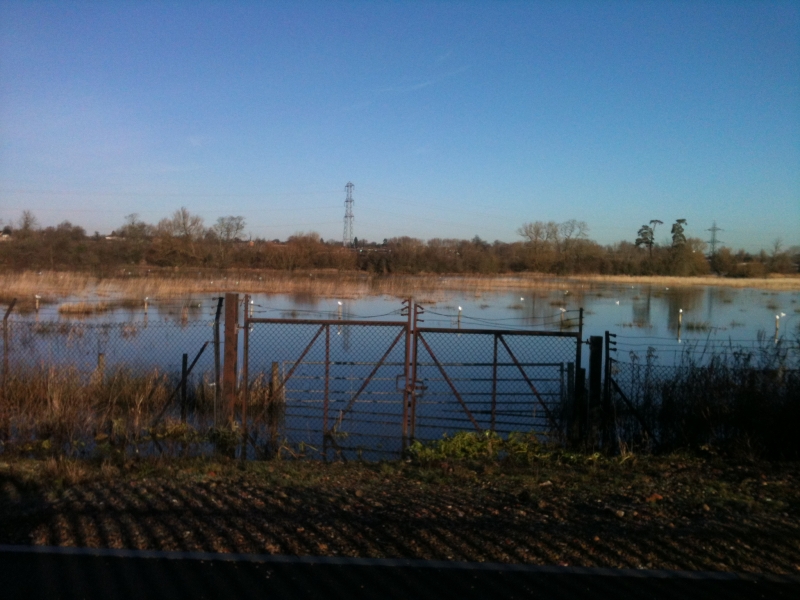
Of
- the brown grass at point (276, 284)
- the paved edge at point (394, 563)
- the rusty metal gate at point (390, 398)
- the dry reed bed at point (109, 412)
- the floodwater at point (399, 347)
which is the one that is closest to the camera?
the paved edge at point (394, 563)

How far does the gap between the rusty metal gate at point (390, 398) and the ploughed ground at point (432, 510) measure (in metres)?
2.26

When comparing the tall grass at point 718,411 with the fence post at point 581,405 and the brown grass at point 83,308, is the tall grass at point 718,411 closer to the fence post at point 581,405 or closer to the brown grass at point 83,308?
the fence post at point 581,405

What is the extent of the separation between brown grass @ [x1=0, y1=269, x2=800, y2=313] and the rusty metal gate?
12.8 m

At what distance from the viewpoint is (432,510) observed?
241 inches

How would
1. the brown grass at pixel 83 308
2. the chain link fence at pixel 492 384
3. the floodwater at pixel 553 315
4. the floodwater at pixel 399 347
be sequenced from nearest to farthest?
the chain link fence at pixel 492 384
the floodwater at pixel 399 347
the floodwater at pixel 553 315
the brown grass at pixel 83 308

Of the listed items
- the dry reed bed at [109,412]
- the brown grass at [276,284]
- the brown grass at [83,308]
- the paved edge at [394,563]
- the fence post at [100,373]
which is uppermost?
the brown grass at [276,284]

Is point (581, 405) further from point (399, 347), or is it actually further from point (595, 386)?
point (399, 347)

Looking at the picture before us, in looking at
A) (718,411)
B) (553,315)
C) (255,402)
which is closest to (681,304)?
(553,315)

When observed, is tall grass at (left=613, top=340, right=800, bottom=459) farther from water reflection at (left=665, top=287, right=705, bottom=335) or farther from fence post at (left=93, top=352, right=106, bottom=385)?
water reflection at (left=665, top=287, right=705, bottom=335)

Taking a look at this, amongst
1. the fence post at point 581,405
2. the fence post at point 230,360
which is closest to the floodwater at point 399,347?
the fence post at point 230,360

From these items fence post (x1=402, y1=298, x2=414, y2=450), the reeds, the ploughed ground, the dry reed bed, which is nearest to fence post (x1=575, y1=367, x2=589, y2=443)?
the ploughed ground

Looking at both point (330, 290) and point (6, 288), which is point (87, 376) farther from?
point (330, 290)

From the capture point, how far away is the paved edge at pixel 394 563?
4.69 metres

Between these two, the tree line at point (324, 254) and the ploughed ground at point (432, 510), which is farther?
the tree line at point (324, 254)
